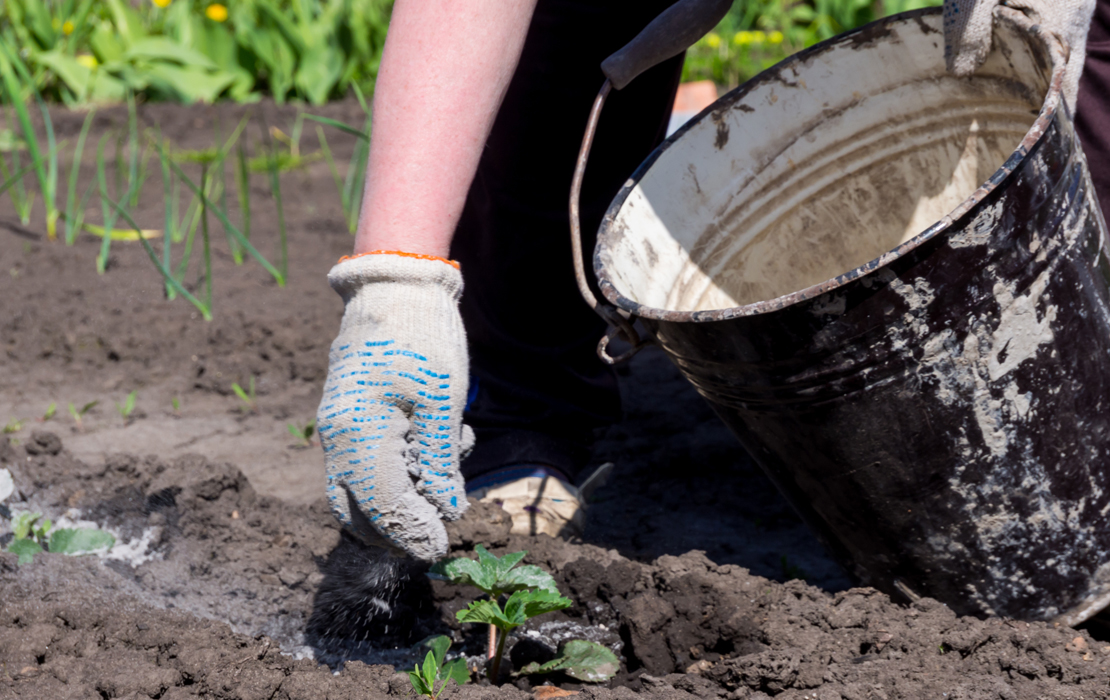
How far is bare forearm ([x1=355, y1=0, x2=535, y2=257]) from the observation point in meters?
1.21

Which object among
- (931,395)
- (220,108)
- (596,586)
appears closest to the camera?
(931,395)

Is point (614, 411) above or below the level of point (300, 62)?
below

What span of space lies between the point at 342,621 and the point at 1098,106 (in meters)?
1.57

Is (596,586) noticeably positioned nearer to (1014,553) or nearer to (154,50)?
(1014,553)

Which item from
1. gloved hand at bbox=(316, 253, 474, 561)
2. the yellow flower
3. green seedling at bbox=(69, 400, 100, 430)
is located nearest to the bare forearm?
gloved hand at bbox=(316, 253, 474, 561)

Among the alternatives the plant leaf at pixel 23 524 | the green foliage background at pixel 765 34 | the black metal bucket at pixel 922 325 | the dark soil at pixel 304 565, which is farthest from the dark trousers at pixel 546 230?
the green foliage background at pixel 765 34

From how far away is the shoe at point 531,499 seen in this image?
1793 millimetres

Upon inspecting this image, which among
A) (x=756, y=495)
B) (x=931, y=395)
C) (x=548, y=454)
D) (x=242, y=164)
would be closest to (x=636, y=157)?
(x=548, y=454)

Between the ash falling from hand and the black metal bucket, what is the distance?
0.64m

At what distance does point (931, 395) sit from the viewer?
3.69 ft

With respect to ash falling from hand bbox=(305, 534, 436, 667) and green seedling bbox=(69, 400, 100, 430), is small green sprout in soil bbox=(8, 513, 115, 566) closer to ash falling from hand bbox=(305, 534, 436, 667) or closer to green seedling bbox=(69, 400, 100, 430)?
ash falling from hand bbox=(305, 534, 436, 667)

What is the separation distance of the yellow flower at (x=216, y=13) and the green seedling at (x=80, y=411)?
3.26 m

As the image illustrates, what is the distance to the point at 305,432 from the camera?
7.06 feet

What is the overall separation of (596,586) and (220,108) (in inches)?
166
